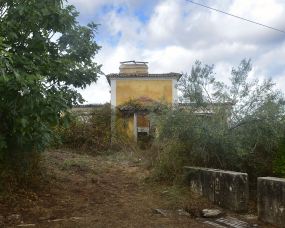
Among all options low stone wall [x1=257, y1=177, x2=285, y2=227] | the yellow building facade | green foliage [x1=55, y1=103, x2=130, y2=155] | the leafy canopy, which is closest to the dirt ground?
low stone wall [x1=257, y1=177, x2=285, y2=227]

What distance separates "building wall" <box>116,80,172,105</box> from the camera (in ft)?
52.1

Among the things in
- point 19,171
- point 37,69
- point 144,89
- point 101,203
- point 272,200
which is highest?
point 144,89

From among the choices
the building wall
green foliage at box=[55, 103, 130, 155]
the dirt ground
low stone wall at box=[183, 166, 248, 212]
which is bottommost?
the dirt ground

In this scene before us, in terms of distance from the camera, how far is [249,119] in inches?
222

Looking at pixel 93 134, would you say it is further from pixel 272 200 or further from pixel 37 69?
pixel 272 200

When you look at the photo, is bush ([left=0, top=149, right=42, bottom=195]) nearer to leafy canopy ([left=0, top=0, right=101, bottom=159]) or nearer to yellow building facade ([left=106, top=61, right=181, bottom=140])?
leafy canopy ([left=0, top=0, right=101, bottom=159])

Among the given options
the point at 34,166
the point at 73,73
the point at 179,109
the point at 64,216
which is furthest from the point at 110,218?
the point at 179,109

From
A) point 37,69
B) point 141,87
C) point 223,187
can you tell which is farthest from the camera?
point 141,87

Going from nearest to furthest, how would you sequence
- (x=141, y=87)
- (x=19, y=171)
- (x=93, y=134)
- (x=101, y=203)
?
(x=19, y=171)
(x=101, y=203)
(x=93, y=134)
(x=141, y=87)

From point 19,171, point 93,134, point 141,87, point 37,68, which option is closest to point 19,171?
point 19,171

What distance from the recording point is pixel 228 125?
6.01 meters

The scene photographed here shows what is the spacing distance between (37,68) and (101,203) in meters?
3.26

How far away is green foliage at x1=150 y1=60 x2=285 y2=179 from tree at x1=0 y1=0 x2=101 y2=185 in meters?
2.58

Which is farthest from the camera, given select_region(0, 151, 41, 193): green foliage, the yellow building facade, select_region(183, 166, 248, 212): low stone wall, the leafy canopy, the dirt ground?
the yellow building facade
